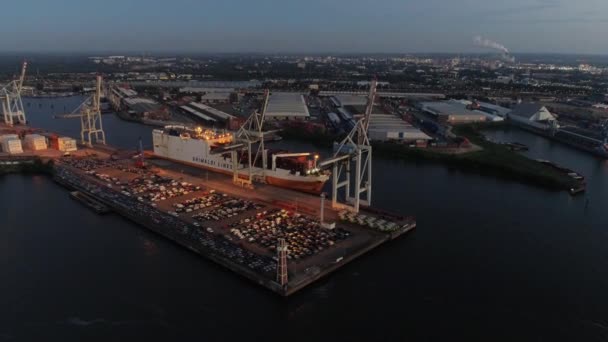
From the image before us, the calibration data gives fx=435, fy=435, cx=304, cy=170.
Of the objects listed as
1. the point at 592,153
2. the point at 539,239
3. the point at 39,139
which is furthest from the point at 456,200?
the point at 39,139

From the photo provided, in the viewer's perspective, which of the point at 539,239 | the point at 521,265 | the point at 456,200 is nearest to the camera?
the point at 521,265

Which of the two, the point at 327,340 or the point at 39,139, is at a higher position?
the point at 39,139

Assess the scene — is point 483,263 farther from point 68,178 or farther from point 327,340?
point 68,178

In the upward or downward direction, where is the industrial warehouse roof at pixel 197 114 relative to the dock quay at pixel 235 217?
upward

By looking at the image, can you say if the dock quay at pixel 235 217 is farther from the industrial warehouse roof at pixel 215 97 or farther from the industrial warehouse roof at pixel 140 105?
the industrial warehouse roof at pixel 215 97

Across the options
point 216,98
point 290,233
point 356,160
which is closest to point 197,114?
point 216,98

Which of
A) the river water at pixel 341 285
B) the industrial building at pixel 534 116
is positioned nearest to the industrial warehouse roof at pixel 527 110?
the industrial building at pixel 534 116
